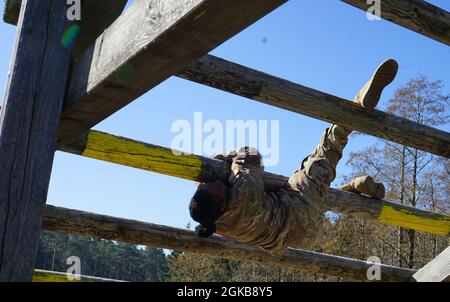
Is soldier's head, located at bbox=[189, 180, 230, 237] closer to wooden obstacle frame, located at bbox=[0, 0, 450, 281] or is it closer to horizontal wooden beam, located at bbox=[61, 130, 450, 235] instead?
horizontal wooden beam, located at bbox=[61, 130, 450, 235]

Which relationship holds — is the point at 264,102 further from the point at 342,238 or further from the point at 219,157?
the point at 342,238

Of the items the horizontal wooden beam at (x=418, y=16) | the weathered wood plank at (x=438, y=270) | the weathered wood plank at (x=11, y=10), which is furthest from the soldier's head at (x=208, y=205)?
the weathered wood plank at (x=438, y=270)

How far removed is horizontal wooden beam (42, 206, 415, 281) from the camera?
4.46 m

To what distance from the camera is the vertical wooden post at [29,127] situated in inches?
84.9

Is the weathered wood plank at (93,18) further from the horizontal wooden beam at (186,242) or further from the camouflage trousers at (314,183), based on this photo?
the camouflage trousers at (314,183)

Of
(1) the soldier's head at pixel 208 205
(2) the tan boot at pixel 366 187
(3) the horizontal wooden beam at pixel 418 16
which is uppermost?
(3) the horizontal wooden beam at pixel 418 16

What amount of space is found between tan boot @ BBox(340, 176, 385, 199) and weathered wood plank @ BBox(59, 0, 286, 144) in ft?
10.3

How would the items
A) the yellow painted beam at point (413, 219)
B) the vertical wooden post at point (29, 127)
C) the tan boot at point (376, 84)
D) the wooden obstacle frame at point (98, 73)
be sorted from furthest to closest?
the yellow painted beam at point (413, 219) → the tan boot at point (376, 84) → the vertical wooden post at point (29, 127) → the wooden obstacle frame at point (98, 73)

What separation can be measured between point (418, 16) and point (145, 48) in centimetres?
155

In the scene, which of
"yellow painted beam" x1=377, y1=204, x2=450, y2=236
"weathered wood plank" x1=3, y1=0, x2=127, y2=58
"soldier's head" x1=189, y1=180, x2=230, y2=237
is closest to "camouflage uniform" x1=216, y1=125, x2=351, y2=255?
"soldier's head" x1=189, y1=180, x2=230, y2=237

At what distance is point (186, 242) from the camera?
484 cm

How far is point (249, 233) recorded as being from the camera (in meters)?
4.41
